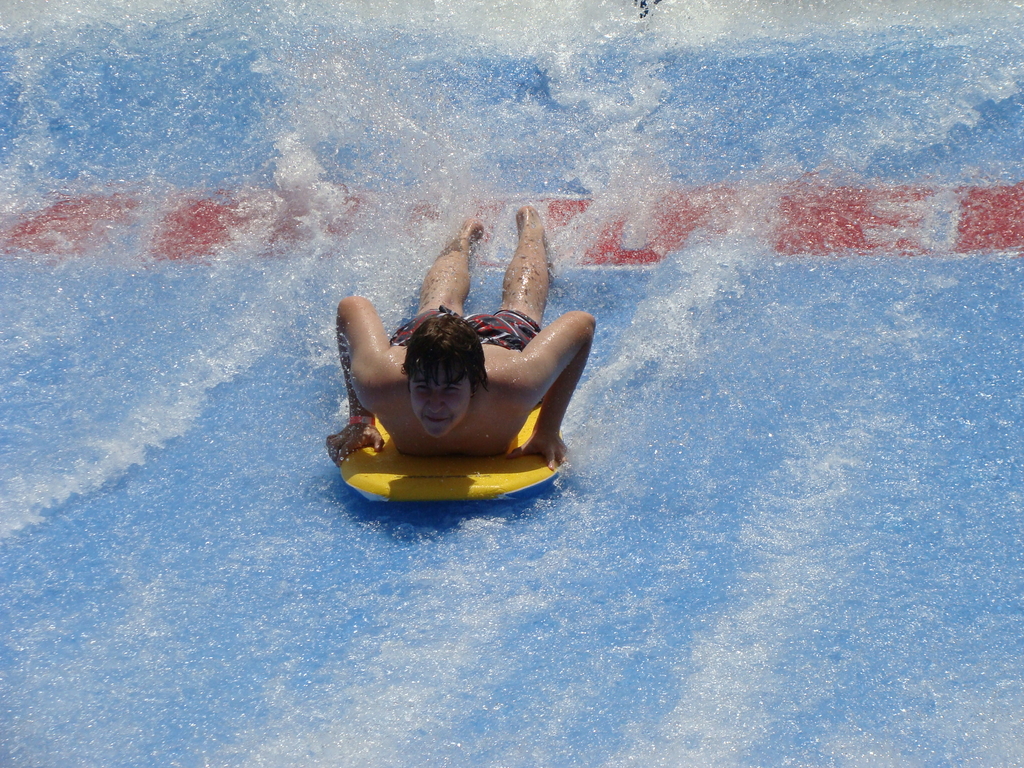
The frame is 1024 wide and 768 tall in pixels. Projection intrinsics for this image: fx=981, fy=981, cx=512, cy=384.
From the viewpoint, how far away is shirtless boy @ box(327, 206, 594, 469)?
2910 mm

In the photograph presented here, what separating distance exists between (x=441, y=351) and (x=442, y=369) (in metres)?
0.06

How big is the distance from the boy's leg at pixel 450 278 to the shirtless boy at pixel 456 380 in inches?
12.2

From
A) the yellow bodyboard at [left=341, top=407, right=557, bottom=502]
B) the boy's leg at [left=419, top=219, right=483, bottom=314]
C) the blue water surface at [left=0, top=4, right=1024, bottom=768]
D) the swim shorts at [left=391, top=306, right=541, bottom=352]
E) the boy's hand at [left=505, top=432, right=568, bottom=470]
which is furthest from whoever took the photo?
the boy's leg at [left=419, top=219, right=483, bottom=314]

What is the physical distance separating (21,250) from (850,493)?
3.71m

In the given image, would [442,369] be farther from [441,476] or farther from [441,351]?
[441,476]

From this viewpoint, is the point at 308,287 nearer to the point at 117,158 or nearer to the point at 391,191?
the point at 391,191

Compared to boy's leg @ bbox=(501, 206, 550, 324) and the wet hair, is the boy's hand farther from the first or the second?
boy's leg @ bbox=(501, 206, 550, 324)

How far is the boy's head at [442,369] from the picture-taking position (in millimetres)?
2873

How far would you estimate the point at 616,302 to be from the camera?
417 centimetres

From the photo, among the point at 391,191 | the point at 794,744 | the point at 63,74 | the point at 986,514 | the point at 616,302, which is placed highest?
the point at 63,74

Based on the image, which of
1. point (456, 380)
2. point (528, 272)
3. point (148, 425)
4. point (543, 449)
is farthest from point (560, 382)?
point (148, 425)

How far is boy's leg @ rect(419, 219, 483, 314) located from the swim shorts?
20 cm

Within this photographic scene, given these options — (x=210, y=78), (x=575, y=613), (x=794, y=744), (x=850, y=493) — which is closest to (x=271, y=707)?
(x=575, y=613)

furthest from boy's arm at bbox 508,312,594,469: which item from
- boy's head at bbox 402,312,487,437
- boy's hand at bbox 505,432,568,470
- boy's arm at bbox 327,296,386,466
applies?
boy's arm at bbox 327,296,386,466
